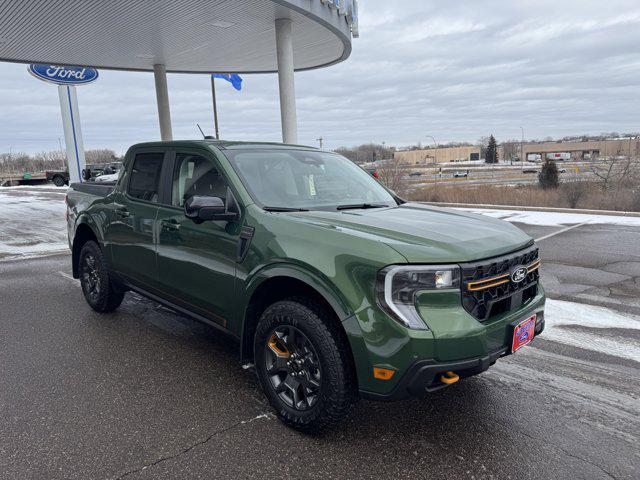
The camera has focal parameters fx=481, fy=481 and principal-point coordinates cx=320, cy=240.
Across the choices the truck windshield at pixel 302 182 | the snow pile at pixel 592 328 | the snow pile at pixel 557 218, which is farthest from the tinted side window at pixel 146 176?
the snow pile at pixel 557 218

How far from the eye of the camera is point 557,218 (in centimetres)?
1296

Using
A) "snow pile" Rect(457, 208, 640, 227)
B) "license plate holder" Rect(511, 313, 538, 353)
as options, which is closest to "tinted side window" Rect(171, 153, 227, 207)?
"license plate holder" Rect(511, 313, 538, 353)

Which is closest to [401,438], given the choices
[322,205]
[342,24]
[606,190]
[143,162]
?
[322,205]

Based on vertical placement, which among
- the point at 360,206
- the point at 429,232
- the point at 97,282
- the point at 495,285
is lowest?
the point at 97,282

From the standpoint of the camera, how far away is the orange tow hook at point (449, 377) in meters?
2.57

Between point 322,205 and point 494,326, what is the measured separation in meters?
1.54

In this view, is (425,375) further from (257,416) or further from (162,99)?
(162,99)

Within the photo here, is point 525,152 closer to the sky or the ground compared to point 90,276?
closer to the sky

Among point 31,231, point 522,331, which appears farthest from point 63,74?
point 522,331

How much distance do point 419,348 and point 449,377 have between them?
28 centimetres

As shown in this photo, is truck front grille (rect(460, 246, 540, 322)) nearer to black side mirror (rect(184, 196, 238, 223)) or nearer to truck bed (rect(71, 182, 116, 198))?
black side mirror (rect(184, 196, 238, 223))

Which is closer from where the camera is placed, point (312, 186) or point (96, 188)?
point (312, 186)

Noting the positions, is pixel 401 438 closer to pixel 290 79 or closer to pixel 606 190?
pixel 290 79

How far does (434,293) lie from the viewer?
2.57m
